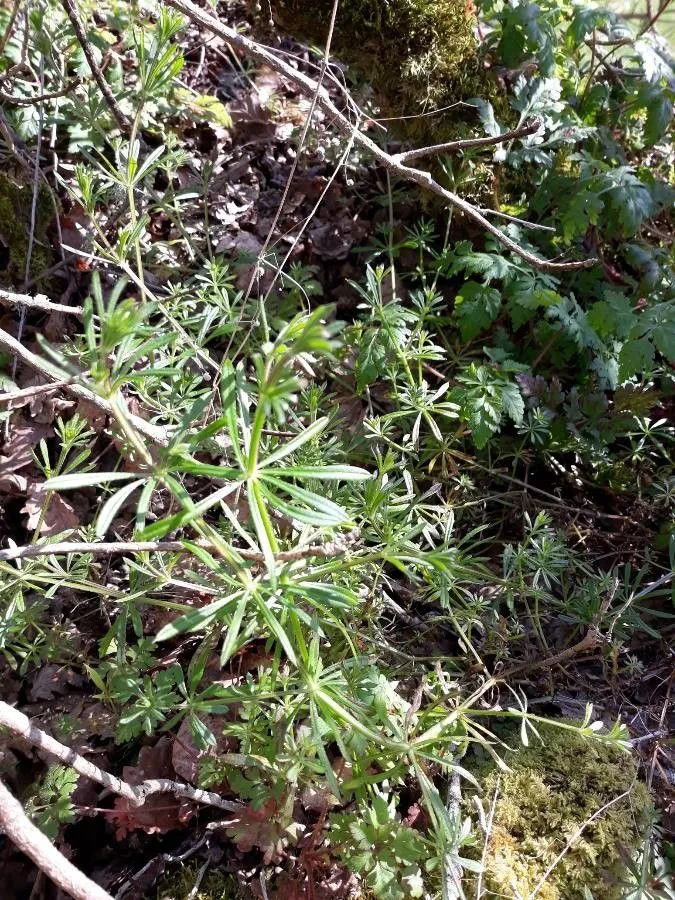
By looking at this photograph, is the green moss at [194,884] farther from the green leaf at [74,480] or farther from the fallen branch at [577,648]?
the green leaf at [74,480]

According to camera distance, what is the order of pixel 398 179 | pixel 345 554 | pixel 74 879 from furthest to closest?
1. pixel 398 179
2. pixel 345 554
3. pixel 74 879

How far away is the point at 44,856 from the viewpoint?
131 cm

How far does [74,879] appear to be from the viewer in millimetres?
1295

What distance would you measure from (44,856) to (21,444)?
165cm

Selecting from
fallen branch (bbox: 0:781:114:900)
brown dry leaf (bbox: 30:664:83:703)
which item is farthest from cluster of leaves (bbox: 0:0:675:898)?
fallen branch (bbox: 0:781:114:900)

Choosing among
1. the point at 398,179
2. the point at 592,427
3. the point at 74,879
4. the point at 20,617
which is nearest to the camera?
the point at 74,879

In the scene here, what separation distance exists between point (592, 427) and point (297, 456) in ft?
4.61

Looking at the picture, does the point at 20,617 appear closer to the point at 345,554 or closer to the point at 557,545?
the point at 345,554

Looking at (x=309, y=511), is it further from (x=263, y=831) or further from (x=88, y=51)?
(x=88, y=51)

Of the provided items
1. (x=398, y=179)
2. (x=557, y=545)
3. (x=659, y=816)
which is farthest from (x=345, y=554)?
(x=398, y=179)

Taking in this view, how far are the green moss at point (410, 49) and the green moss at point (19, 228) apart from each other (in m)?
1.36

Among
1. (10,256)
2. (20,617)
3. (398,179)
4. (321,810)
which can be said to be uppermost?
(398,179)

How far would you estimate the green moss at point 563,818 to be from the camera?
1.89m

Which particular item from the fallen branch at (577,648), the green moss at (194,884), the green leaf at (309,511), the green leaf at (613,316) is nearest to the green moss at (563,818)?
the fallen branch at (577,648)
